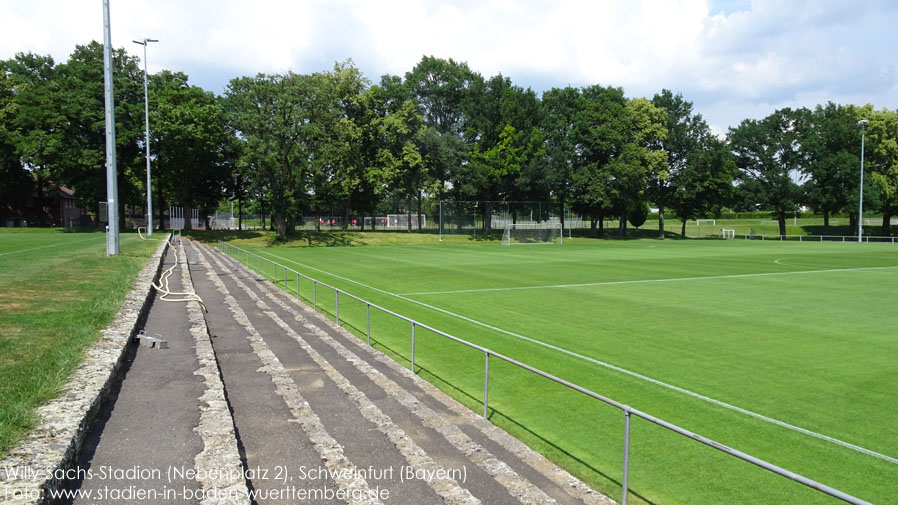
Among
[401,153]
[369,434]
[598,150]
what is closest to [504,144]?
[401,153]

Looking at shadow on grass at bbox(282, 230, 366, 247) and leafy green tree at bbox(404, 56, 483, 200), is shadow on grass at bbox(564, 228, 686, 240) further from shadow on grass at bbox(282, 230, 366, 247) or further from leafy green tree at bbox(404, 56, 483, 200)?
shadow on grass at bbox(282, 230, 366, 247)

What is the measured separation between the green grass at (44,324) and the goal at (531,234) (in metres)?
47.6

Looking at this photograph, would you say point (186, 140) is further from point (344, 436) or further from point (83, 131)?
point (344, 436)

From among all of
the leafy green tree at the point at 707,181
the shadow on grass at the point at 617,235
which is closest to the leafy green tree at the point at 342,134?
the shadow on grass at the point at 617,235

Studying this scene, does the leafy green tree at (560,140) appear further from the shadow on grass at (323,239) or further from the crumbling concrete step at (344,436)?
the crumbling concrete step at (344,436)

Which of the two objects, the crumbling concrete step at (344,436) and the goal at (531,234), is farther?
the goal at (531,234)

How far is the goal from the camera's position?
6294 cm

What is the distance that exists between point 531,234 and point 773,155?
36449 mm

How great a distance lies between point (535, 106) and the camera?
229ft

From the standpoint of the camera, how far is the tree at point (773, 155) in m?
71.1

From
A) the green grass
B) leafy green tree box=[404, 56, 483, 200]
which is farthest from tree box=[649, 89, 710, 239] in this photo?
the green grass

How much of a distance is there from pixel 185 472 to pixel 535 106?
69.4 m

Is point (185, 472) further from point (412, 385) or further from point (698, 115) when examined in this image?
point (698, 115)

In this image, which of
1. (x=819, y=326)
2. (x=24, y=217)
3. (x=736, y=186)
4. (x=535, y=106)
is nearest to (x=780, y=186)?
(x=736, y=186)
